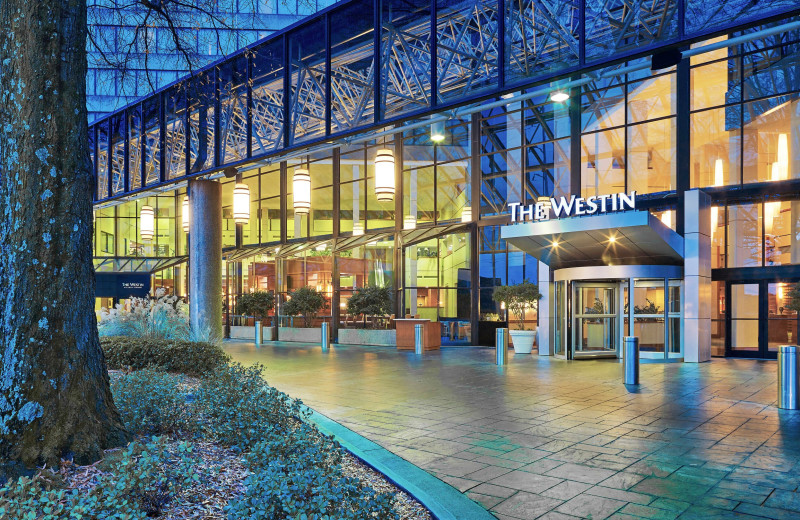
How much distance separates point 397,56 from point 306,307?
15.0 m

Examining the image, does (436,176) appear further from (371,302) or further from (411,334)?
(411,334)

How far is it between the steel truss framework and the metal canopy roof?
4.30m

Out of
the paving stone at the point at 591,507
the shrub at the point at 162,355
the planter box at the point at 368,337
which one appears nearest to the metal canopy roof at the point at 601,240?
the planter box at the point at 368,337

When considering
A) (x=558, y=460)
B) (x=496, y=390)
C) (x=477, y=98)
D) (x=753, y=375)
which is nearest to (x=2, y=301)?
(x=558, y=460)

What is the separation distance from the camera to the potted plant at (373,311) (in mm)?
22844

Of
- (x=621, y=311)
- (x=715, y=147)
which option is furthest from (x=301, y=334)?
(x=715, y=147)

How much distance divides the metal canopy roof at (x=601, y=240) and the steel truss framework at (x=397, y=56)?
14.1ft

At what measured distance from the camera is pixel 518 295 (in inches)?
757

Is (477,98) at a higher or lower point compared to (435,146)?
lower

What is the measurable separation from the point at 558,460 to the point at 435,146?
19.1 meters

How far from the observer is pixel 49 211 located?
15.0 feet

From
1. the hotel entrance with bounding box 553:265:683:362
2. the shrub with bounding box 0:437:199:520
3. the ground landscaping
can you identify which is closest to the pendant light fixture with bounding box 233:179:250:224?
the hotel entrance with bounding box 553:265:683:362

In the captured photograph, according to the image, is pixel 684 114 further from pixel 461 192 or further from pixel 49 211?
pixel 49 211

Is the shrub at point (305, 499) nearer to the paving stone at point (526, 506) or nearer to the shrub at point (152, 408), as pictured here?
the paving stone at point (526, 506)
